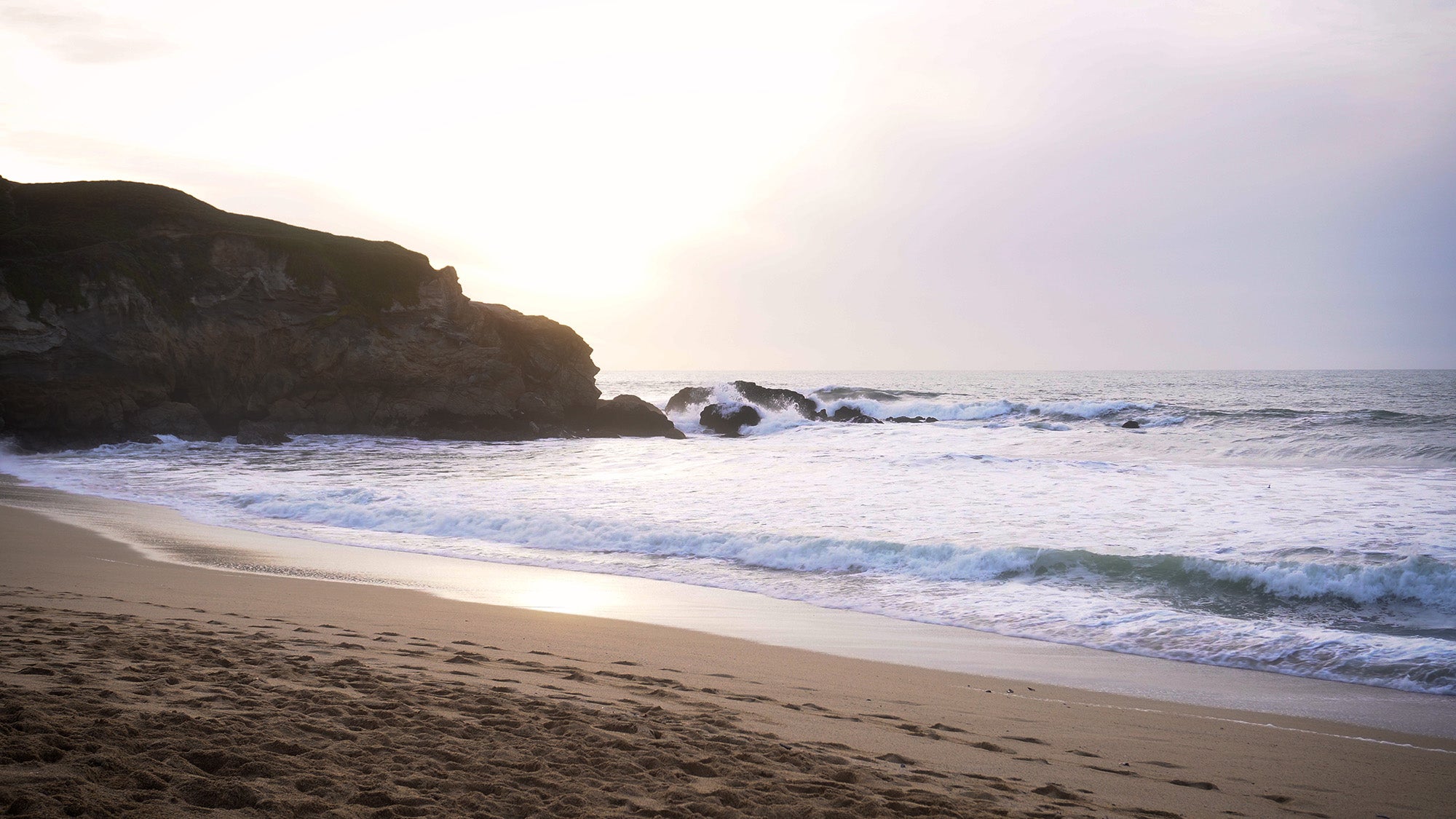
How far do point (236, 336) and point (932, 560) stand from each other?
29.6 meters

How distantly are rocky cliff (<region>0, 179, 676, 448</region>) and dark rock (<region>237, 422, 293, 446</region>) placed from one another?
17 cm

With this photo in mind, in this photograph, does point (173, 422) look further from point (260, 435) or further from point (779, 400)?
point (779, 400)

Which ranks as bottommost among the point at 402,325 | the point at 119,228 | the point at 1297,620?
the point at 1297,620

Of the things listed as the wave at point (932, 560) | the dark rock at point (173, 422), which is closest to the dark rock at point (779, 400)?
the dark rock at point (173, 422)

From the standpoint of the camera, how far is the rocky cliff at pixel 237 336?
26000 millimetres

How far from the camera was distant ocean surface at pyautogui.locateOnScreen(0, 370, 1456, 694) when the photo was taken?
7.41m

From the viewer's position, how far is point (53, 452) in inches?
950

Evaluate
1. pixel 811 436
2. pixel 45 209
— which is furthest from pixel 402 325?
pixel 811 436

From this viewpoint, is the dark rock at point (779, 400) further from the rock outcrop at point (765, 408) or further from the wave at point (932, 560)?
the wave at point (932, 560)

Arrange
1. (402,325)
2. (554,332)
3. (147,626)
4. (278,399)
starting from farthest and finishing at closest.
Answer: (554,332)
(402,325)
(278,399)
(147,626)

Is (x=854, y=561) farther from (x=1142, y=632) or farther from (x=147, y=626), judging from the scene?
(x=147, y=626)

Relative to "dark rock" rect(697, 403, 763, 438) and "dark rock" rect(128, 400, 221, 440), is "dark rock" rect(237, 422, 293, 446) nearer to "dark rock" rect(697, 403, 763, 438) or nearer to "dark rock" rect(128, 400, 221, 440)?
"dark rock" rect(128, 400, 221, 440)

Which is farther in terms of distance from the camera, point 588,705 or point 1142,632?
point 1142,632

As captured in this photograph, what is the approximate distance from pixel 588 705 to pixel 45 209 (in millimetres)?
37874
